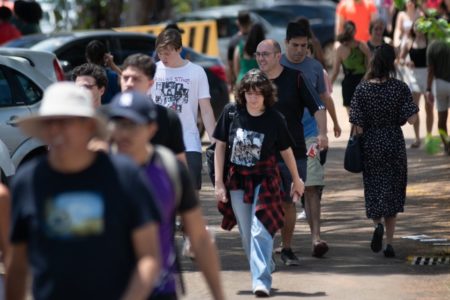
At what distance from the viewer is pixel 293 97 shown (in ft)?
32.9

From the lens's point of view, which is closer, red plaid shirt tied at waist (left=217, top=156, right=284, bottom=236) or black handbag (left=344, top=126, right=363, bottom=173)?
red plaid shirt tied at waist (left=217, top=156, right=284, bottom=236)

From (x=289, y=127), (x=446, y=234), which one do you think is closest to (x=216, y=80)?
(x=446, y=234)

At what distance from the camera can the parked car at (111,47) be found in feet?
58.5

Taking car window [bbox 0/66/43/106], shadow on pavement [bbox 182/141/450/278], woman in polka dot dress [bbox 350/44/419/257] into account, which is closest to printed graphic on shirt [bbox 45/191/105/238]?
shadow on pavement [bbox 182/141/450/278]

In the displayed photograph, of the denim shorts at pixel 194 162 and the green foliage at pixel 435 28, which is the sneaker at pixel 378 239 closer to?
the denim shorts at pixel 194 162

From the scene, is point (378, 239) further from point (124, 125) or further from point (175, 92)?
point (124, 125)

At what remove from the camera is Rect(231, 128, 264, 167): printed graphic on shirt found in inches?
355

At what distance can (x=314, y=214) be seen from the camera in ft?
35.0

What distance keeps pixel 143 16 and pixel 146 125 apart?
22.4 metres

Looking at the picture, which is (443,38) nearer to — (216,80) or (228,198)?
(228,198)

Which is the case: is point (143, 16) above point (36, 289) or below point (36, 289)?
below

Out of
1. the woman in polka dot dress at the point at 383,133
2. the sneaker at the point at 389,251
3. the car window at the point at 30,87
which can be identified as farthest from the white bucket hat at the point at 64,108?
the car window at the point at 30,87

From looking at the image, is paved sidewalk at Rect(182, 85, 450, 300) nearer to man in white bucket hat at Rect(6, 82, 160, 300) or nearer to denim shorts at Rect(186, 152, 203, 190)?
denim shorts at Rect(186, 152, 203, 190)

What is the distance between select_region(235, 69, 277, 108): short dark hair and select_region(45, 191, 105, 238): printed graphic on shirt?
14.3 ft
